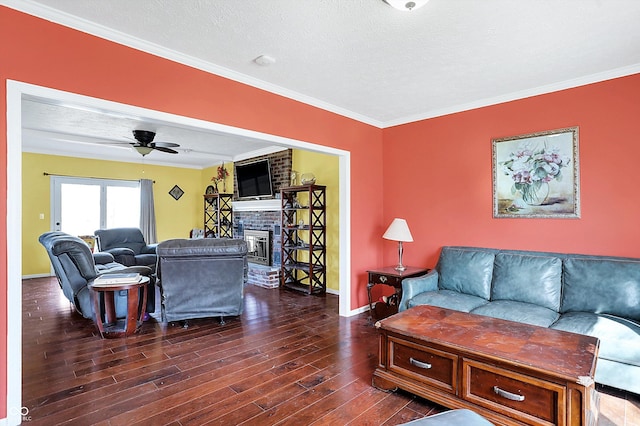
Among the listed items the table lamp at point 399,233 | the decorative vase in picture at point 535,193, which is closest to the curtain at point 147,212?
the table lamp at point 399,233

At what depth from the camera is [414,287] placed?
10.7ft

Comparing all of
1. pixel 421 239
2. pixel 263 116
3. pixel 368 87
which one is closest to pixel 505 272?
pixel 421 239

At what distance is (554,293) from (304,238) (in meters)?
3.77

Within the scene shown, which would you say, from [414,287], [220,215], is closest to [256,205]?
[220,215]

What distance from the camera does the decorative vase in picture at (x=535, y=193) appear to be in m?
3.25

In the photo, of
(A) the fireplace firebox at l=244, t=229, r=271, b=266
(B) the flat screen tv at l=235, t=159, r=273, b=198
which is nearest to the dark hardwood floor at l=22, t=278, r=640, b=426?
(A) the fireplace firebox at l=244, t=229, r=271, b=266

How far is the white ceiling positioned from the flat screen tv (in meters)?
2.97

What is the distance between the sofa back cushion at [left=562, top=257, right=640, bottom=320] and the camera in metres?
2.53

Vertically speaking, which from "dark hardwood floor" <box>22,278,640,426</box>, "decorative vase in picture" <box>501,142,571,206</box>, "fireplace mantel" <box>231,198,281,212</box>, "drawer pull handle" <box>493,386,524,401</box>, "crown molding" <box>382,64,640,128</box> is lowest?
"dark hardwood floor" <box>22,278,640,426</box>

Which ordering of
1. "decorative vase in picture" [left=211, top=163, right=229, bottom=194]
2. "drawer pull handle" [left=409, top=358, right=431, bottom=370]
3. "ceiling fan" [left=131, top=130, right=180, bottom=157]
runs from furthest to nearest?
"decorative vase in picture" [left=211, top=163, right=229, bottom=194]
"ceiling fan" [left=131, top=130, right=180, bottom=157]
"drawer pull handle" [left=409, top=358, right=431, bottom=370]

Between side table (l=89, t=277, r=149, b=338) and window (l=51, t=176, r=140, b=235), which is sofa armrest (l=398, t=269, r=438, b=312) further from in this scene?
window (l=51, t=176, r=140, b=235)

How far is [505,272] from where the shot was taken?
3164 mm

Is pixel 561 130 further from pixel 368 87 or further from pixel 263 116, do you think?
pixel 263 116

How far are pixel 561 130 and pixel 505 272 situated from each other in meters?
1.51
